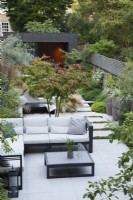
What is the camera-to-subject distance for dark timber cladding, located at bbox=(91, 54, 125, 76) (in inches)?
556

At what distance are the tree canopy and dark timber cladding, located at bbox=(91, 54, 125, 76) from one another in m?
13.0

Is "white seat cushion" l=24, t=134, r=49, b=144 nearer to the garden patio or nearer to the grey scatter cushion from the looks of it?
the garden patio

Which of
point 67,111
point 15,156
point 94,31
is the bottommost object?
point 67,111

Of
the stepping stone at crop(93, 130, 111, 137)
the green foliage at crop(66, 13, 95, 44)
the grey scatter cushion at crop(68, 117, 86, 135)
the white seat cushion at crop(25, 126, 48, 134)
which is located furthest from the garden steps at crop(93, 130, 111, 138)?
the green foliage at crop(66, 13, 95, 44)

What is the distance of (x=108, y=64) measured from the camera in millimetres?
16422

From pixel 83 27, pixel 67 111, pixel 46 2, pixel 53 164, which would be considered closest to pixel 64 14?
pixel 46 2

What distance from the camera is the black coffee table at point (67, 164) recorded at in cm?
781

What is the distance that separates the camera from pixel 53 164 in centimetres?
781

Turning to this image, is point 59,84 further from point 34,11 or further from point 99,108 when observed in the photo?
point 34,11

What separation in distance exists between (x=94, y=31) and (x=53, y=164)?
55.3ft

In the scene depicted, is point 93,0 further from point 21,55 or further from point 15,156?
point 15,156

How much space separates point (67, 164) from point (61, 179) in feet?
1.27

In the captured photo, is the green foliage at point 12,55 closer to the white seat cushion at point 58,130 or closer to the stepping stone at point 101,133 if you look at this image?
the stepping stone at point 101,133

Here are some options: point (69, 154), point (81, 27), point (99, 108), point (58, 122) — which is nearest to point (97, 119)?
point (99, 108)
